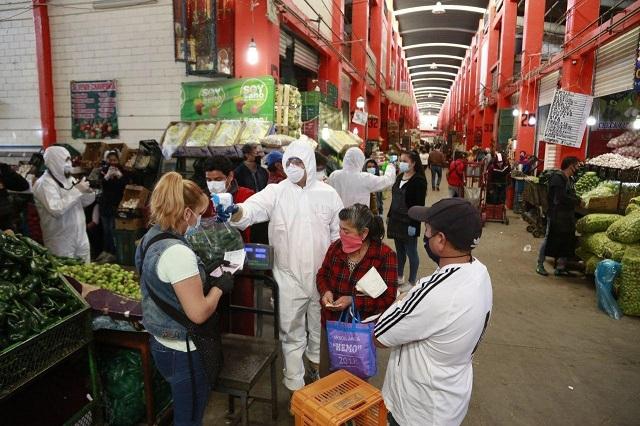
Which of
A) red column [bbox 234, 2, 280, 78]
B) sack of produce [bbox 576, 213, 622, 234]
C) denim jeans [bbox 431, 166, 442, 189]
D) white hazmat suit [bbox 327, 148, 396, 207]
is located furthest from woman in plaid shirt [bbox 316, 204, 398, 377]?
denim jeans [bbox 431, 166, 442, 189]

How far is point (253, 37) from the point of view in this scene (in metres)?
7.73

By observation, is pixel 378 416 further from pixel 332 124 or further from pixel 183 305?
pixel 332 124

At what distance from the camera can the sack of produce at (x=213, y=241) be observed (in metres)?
2.65

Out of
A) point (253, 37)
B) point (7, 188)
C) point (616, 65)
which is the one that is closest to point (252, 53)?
point (253, 37)

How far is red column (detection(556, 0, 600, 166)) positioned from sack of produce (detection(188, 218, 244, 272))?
10.3 m

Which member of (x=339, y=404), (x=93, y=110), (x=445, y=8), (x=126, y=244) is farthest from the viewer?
(x=445, y=8)

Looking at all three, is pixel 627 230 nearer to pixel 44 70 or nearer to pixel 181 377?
pixel 181 377

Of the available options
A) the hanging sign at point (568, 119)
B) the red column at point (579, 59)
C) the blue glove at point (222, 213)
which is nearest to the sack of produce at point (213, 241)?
the blue glove at point (222, 213)

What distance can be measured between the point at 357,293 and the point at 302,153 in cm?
117

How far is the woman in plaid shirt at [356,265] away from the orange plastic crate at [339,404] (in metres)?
0.58

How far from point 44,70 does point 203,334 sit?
28.6ft

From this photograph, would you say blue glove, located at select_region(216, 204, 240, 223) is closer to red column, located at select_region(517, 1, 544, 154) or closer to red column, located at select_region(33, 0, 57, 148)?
red column, located at select_region(33, 0, 57, 148)

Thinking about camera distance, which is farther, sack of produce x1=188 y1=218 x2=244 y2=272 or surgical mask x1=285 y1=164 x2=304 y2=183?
surgical mask x1=285 y1=164 x2=304 y2=183

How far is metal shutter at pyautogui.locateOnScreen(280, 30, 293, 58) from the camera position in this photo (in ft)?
32.0
